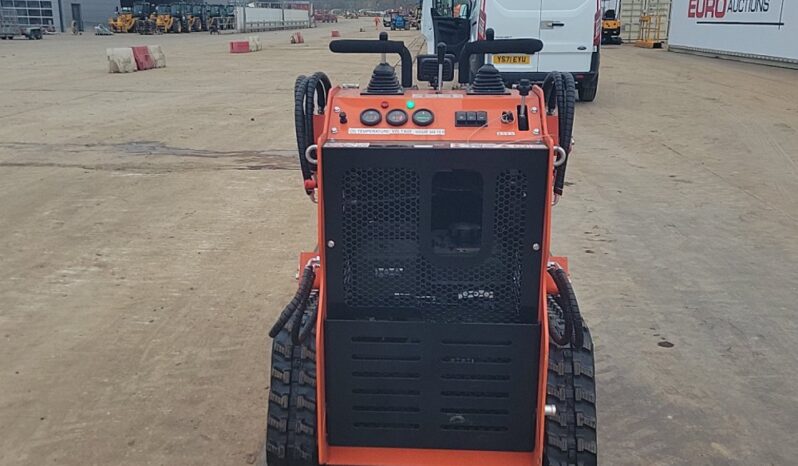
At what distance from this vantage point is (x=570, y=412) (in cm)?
275

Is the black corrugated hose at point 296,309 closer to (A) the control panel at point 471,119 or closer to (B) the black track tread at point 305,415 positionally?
(B) the black track tread at point 305,415

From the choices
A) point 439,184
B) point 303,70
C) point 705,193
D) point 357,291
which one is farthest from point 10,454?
point 303,70

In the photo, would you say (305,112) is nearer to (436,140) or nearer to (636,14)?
(436,140)

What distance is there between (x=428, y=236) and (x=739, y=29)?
2601 cm

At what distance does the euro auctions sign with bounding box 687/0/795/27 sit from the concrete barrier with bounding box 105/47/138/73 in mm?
18152

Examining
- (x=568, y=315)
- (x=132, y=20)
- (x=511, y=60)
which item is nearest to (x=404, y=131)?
(x=568, y=315)

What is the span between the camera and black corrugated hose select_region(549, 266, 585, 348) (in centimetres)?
269

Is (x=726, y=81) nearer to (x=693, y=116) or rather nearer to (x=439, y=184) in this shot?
(x=693, y=116)

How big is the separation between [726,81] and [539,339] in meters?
18.2

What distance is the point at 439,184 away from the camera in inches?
111

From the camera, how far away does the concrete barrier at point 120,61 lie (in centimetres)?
2123

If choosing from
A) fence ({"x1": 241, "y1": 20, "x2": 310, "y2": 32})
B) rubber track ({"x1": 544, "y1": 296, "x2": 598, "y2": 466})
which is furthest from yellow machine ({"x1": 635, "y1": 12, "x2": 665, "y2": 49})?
rubber track ({"x1": 544, "y1": 296, "x2": 598, "y2": 466})

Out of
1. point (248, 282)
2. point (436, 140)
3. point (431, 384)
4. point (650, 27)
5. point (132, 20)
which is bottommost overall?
point (248, 282)

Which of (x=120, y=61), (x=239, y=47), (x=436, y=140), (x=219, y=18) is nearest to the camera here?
(x=436, y=140)
